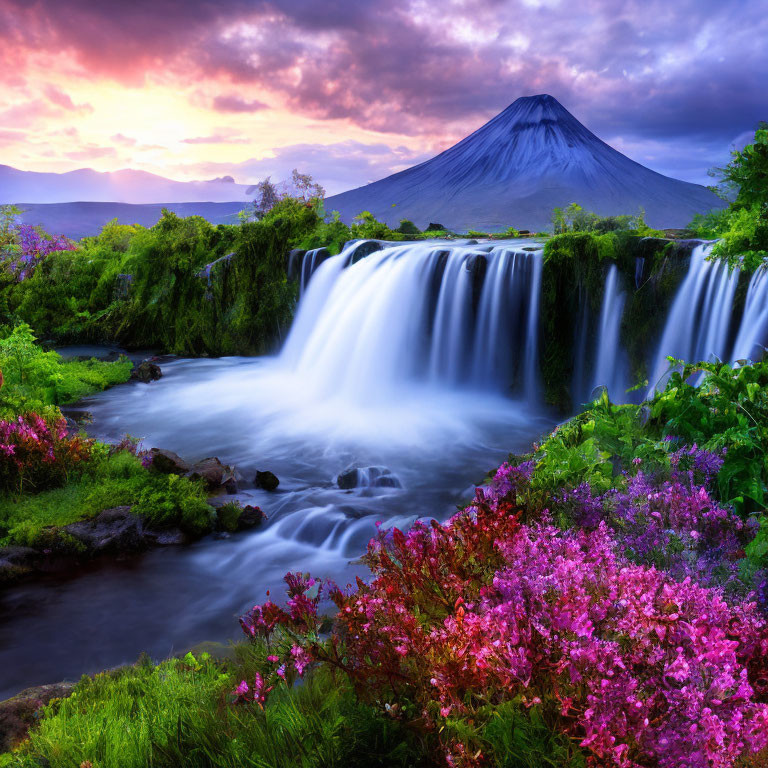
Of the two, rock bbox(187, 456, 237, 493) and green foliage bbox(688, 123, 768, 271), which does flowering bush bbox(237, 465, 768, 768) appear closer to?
green foliage bbox(688, 123, 768, 271)

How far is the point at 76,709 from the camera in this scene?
2.73 m

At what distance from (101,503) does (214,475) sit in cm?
122

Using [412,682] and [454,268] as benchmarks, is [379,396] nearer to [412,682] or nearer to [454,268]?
[454,268]

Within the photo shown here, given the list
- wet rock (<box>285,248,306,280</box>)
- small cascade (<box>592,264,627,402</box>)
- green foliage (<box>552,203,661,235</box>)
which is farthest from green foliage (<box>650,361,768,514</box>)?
wet rock (<box>285,248,306,280</box>)

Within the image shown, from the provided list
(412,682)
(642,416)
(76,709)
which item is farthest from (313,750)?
(642,416)

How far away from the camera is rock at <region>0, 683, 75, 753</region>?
2.69 meters

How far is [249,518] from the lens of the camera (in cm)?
600

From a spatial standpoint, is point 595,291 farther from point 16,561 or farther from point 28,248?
point 28,248

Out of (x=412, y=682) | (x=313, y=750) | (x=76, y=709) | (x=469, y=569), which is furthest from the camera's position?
(x=76, y=709)

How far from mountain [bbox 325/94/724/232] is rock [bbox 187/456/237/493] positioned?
223 ft

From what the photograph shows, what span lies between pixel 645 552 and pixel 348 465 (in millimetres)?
5594

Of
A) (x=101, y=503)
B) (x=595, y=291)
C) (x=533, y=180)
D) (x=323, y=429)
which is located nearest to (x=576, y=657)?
(x=101, y=503)

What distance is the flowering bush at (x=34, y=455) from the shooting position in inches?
234

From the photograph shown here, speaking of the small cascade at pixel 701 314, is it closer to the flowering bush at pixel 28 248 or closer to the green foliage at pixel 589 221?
the green foliage at pixel 589 221
